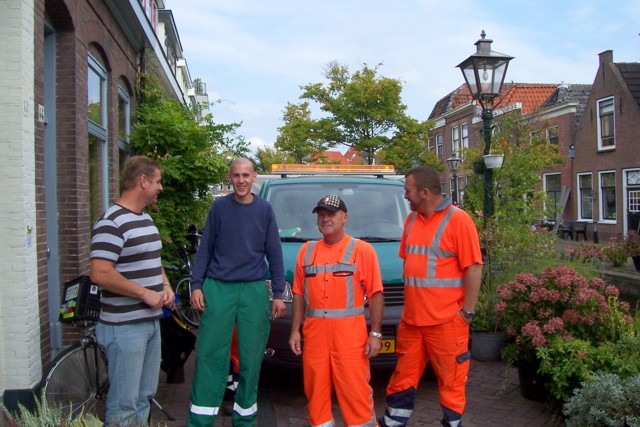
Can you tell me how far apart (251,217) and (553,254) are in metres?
5.79

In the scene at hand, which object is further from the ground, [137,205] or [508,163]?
[508,163]

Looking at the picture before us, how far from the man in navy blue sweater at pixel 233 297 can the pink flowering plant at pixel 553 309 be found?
206 cm

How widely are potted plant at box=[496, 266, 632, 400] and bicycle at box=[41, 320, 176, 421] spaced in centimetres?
284

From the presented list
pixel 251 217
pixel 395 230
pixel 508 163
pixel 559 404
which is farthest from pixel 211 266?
pixel 508 163

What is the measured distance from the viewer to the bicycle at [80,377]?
13.7ft

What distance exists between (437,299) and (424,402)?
169 cm

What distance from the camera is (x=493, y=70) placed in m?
8.25

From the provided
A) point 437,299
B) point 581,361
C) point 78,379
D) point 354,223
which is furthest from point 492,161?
point 78,379

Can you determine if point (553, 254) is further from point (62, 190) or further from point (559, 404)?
point (62, 190)

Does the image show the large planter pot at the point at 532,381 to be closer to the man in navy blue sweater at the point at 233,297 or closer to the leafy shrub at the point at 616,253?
the man in navy blue sweater at the point at 233,297

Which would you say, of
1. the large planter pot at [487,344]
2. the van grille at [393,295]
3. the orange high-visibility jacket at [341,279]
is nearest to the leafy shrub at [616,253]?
the large planter pot at [487,344]

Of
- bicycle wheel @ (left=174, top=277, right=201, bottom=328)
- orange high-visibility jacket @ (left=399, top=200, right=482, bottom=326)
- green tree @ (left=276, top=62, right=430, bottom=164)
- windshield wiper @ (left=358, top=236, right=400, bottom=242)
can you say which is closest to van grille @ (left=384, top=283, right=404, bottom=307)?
windshield wiper @ (left=358, top=236, right=400, bottom=242)

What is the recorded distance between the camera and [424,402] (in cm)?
526

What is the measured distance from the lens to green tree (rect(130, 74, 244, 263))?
29.6 feet
